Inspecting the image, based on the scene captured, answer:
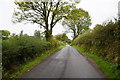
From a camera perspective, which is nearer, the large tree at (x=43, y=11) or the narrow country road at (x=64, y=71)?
the narrow country road at (x=64, y=71)

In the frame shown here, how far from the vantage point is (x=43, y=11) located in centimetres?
2227

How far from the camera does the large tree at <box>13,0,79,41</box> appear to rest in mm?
20953

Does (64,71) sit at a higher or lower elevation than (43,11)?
lower

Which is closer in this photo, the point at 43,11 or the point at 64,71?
the point at 64,71

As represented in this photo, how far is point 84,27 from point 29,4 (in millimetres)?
29480

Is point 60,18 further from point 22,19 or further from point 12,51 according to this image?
point 12,51

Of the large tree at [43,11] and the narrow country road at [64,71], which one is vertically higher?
the large tree at [43,11]

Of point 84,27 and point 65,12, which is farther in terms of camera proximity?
point 84,27

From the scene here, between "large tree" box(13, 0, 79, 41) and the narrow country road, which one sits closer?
the narrow country road

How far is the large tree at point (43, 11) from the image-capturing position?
21.0m

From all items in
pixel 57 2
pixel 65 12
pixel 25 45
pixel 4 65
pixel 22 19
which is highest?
pixel 57 2

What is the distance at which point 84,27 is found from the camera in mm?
45438

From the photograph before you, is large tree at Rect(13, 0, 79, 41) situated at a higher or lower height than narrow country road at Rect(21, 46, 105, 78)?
higher

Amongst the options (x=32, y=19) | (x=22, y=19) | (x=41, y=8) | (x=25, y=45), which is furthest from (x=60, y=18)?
(x=25, y=45)
